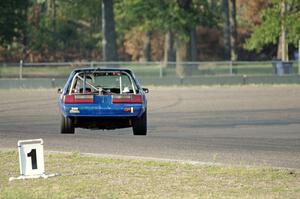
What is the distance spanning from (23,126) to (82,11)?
6140 centimetres

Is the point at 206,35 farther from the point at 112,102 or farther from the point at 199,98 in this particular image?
the point at 112,102

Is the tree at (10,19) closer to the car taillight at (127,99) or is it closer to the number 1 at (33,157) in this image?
the car taillight at (127,99)

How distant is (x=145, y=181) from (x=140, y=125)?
454 cm

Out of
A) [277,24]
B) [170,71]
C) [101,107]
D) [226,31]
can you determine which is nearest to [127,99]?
[101,107]

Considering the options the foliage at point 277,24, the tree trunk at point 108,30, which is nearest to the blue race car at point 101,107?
the foliage at point 277,24

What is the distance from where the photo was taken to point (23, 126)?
22.3 meters

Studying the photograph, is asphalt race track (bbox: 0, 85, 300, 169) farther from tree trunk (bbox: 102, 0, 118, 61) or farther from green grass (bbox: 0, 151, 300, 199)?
tree trunk (bbox: 102, 0, 118, 61)

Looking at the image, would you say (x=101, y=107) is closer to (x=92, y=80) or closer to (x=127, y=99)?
(x=127, y=99)

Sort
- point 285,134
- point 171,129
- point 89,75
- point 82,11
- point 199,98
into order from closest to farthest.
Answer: point 89,75 < point 285,134 < point 171,129 < point 199,98 < point 82,11

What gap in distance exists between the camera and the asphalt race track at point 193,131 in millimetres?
16562

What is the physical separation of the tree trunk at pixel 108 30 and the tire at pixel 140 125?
3741cm

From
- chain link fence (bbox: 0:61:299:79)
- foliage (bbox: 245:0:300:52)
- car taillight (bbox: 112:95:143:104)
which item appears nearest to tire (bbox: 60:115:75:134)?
car taillight (bbox: 112:95:143:104)

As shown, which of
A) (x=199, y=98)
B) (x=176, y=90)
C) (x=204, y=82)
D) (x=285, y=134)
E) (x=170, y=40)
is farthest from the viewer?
(x=170, y=40)

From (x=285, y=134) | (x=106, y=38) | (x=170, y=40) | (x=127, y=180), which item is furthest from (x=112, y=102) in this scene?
(x=170, y=40)
